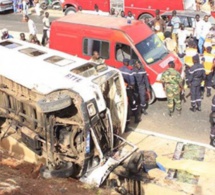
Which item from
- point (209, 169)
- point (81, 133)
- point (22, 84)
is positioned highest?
point (22, 84)

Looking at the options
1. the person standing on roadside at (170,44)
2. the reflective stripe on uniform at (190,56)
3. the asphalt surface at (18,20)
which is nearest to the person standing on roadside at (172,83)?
the reflective stripe on uniform at (190,56)

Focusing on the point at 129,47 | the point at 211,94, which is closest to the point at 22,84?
the point at 129,47

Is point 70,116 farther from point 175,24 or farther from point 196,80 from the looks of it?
point 175,24

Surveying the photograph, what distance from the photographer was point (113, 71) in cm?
896

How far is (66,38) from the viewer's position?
1284 centimetres

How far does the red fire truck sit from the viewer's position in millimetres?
19469

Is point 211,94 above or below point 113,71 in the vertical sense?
below

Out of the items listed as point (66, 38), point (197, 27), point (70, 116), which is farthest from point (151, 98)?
point (197, 27)

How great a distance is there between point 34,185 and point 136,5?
13923 millimetres

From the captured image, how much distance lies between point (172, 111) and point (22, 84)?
Answer: 4417 millimetres

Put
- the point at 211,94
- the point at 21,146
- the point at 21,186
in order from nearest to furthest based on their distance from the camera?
1. the point at 21,186
2. the point at 21,146
3. the point at 211,94

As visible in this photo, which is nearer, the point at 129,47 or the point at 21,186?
the point at 21,186

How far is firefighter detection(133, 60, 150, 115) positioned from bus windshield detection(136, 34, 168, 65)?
2.04 ft

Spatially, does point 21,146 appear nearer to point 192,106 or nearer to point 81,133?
point 81,133
